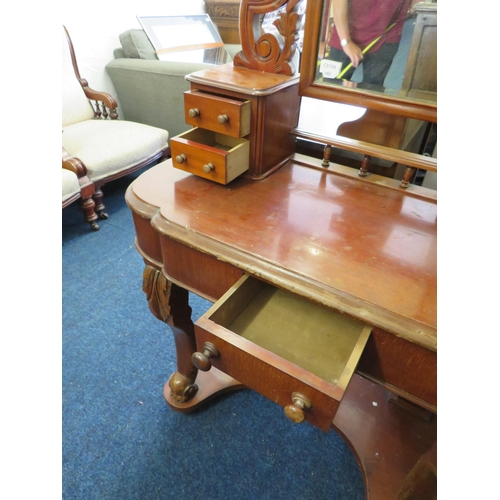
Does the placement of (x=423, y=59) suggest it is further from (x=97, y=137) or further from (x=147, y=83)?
(x=147, y=83)

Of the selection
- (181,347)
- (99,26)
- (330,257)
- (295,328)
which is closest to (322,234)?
(330,257)

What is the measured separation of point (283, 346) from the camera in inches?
24.1

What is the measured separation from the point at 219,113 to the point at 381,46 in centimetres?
35

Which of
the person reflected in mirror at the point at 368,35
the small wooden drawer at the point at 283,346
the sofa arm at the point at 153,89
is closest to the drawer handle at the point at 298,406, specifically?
the small wooden drawer at the point at 283,346

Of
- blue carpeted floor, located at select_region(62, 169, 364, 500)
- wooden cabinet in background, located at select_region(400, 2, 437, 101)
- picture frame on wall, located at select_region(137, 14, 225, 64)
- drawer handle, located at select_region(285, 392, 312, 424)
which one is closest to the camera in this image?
drawer handle, located at select_region(285, 392, 312, 424)

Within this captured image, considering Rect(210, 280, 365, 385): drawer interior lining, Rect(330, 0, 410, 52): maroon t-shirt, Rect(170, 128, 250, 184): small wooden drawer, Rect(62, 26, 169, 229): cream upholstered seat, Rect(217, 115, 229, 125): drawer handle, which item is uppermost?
Rect(330, 0, 410, 52): maroon t-shirt

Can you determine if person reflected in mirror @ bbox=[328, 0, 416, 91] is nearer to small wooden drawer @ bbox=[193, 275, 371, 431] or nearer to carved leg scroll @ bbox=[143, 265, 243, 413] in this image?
small wooden drawer @ bbox=[193, 275, 371, 431]

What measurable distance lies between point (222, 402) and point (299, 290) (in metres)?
0.79

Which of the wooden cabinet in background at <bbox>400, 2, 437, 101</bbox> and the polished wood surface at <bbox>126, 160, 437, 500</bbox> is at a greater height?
the wooden cabinet in background at <bbox>400, 2, 437, 101</bbox>

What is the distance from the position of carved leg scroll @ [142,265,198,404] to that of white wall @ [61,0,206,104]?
6.87ft

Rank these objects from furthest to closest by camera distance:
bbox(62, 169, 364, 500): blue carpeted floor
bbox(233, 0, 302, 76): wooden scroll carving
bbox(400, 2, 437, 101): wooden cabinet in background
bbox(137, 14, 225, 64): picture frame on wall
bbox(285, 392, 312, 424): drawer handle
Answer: bbox(137, 14, 225, 64): picture frame on wall < bbox(62, 169, 364, 500): blue carpeted floor < bbox(233, 0, 302, 76): wooden scroll carving < bbox(400, 2, 437, 101): wooden cabinet in background < bbox(285, 392, 312, 424): drawer handle

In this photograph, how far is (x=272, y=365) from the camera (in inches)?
20.0

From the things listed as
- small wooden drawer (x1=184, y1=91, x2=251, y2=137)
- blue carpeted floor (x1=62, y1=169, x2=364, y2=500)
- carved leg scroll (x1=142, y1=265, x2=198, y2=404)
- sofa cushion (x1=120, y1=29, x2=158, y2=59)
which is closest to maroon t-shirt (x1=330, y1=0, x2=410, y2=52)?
small wooden drawer (x1=184, y1=91, x2=251, y2=137)

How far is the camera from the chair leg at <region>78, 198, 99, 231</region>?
1.86 m
